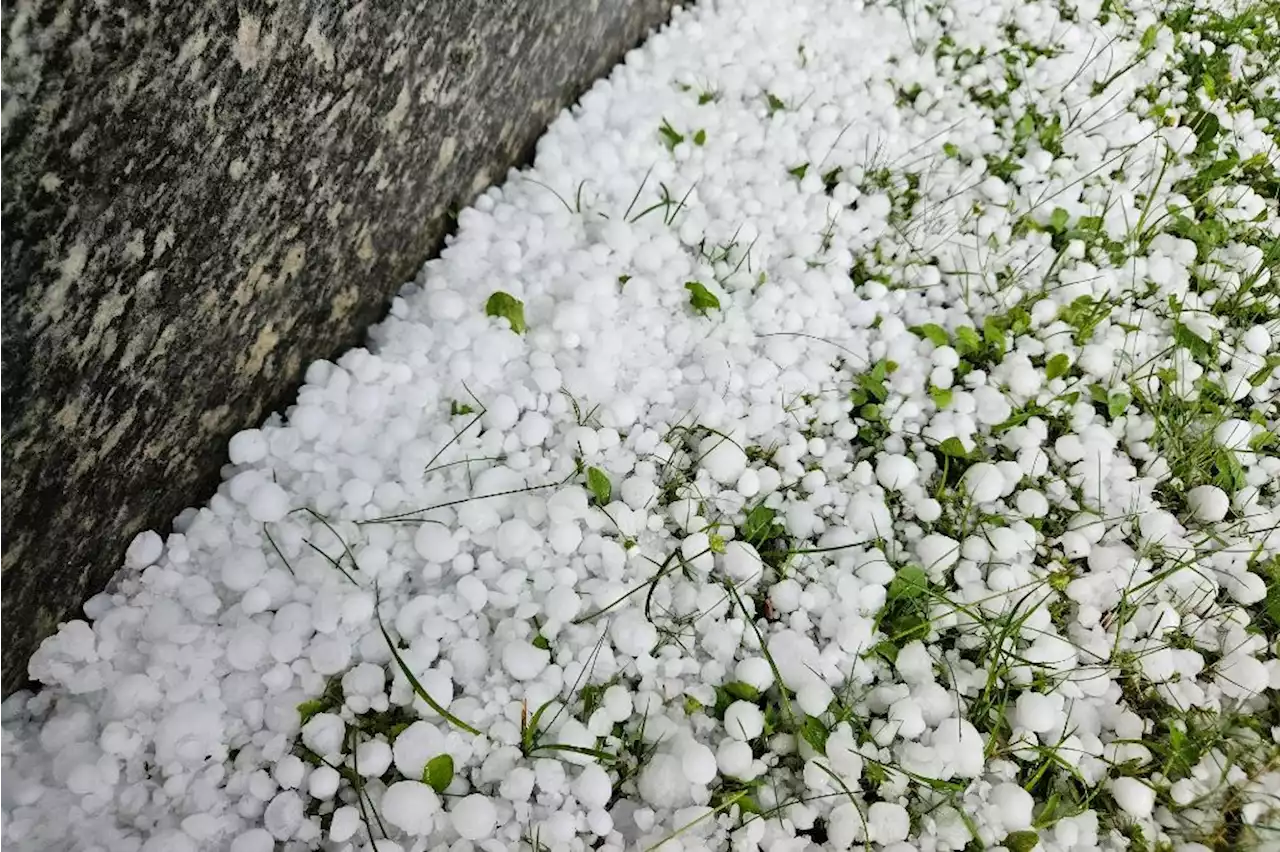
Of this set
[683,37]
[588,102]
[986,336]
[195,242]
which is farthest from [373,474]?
[683,37]

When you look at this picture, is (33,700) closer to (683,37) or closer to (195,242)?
(195,242)

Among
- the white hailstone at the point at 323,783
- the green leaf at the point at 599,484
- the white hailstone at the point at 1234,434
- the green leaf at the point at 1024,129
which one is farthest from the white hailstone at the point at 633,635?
the green leaf at the point at 1024,129

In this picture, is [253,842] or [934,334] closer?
[253,842]

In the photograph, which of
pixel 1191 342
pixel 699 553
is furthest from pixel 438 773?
pixel 1191 342

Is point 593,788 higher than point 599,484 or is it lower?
lower

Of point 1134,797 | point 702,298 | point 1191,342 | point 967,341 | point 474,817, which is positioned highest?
point 1191,342

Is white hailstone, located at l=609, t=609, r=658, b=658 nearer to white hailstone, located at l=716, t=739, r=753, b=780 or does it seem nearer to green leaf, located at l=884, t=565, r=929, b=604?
white hailstone, located at l=716, t=739, r=753, b=780

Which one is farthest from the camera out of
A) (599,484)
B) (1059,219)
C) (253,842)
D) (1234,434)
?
(1059,219)

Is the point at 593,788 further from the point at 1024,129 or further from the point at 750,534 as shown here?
the point at 1024,129
